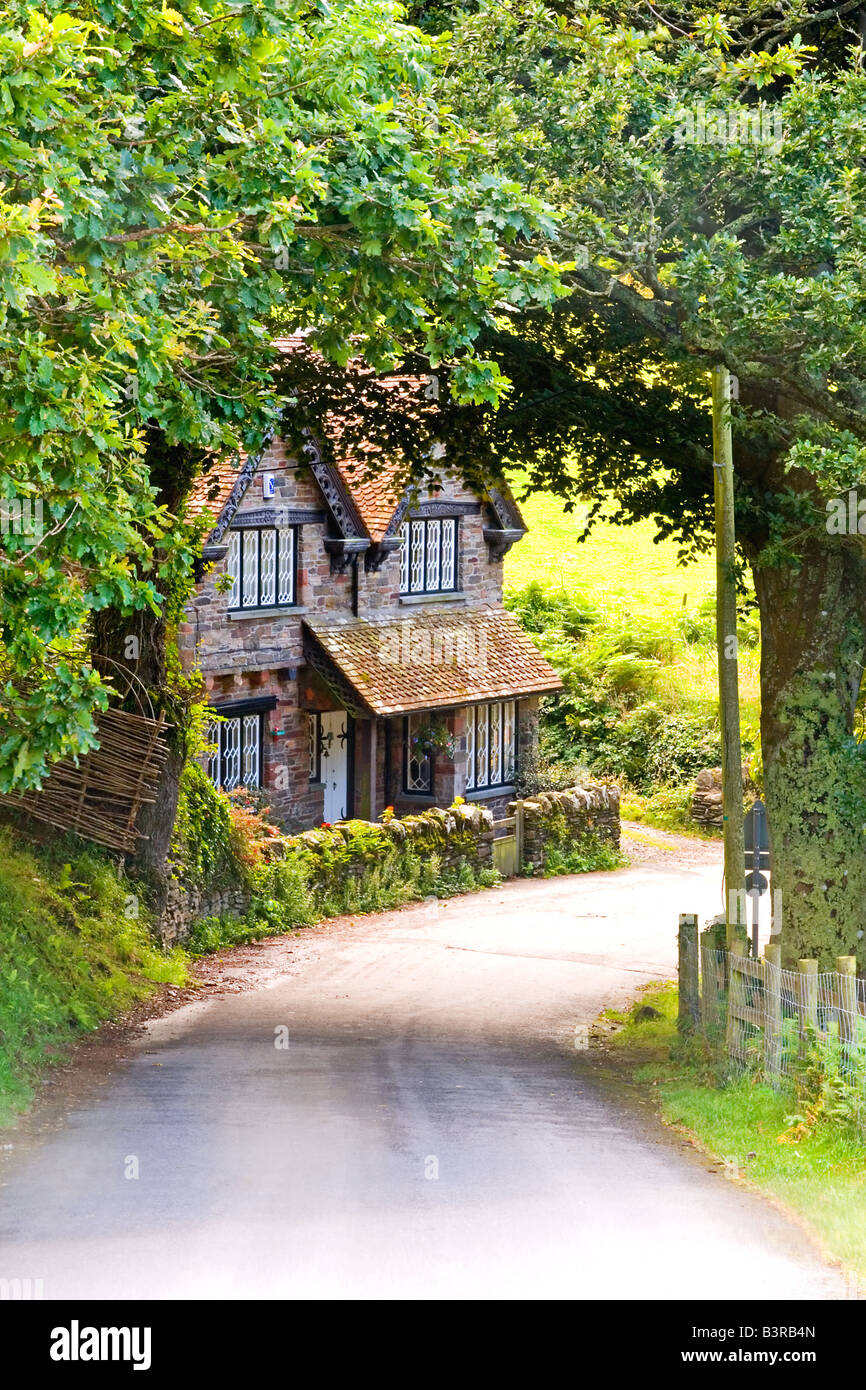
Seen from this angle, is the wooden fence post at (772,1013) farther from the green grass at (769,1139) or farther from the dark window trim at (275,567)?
the dark window trim at (275,567)

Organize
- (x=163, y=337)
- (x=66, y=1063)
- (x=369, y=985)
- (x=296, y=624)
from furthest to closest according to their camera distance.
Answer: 1. (x=296, y=624)
2. (x=369, y=985)
3. (x=66, y=1063)
4. (x=163, y=337)

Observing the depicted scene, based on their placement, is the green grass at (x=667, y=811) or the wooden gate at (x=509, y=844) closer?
the wooden gate at (x=509, y=844)

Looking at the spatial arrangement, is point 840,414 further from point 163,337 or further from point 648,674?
point 648,674

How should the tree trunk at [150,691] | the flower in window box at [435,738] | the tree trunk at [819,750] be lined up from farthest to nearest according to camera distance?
1. the flower in window box at [435,738]
2. the tree trunk at [150,691]
3. the tree trunk at [819,750]

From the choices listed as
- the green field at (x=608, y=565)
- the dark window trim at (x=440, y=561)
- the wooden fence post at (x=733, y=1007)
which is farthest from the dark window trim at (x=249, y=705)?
the green field at (x=608, y=565)

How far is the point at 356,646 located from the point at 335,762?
260 cm

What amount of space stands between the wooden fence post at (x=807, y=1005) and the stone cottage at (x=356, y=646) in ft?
46.9

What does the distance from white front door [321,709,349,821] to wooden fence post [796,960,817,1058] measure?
1894 cm

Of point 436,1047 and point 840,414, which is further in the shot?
point 436,1047

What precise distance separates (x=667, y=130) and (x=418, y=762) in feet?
67.1

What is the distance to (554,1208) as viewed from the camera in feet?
34.0

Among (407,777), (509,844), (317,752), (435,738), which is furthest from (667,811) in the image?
(317,752)

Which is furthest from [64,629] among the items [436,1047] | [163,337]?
[436,1047]

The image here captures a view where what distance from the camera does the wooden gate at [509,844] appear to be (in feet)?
103
